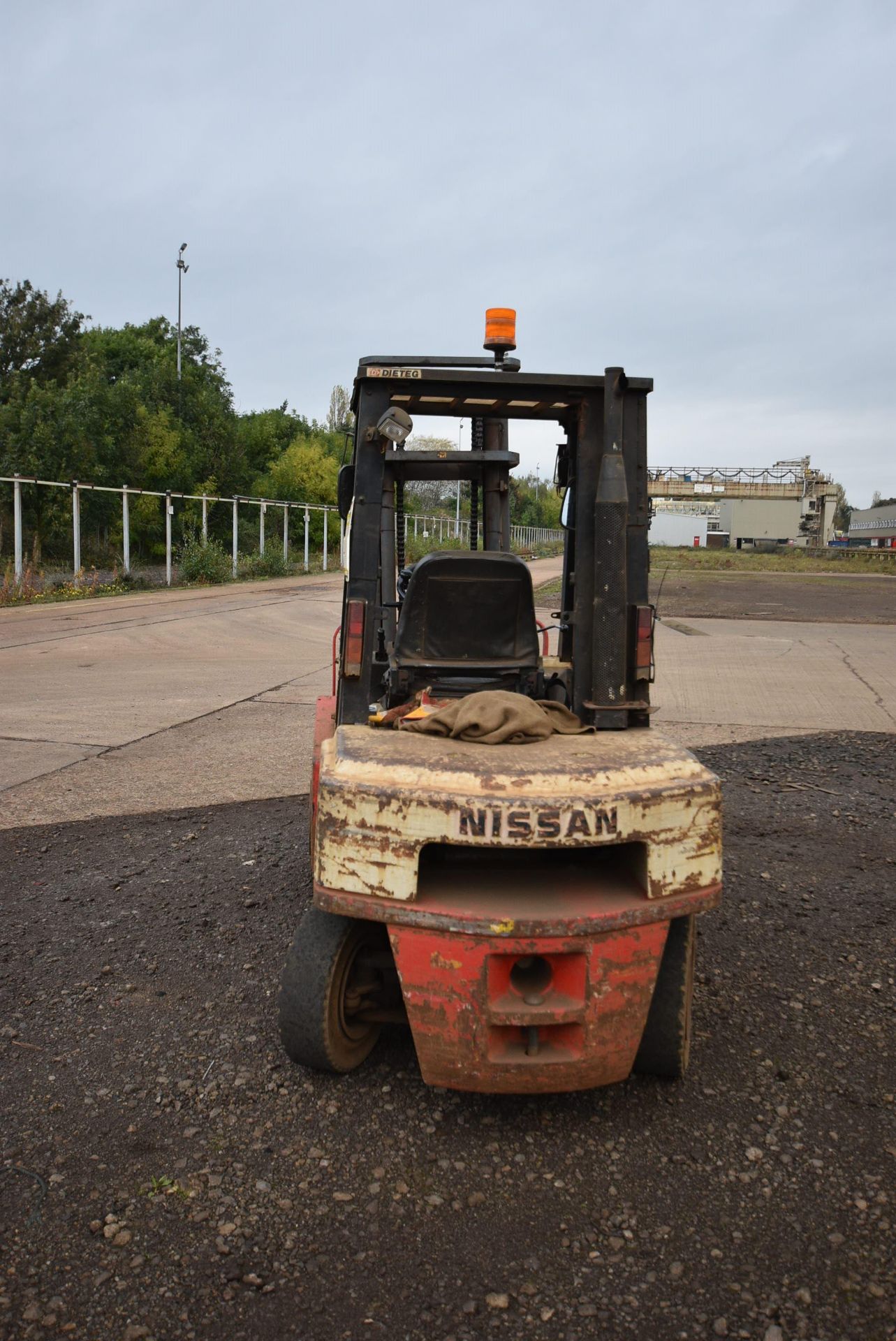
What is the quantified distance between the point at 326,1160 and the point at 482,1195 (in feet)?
1.54

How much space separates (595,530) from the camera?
376cm

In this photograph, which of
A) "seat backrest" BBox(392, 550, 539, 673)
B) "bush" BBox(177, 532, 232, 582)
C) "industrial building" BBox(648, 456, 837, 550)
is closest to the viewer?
"seat backrest" BBox(392, 550, 539, 673)

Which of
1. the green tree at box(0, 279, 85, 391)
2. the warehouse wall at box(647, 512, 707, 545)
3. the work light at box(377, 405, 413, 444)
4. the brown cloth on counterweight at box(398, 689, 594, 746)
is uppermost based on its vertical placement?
the green tree at box(0, 279, 85, 391)

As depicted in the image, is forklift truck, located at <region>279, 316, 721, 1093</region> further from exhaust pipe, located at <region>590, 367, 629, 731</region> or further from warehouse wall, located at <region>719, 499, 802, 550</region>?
warehouse wall, located at <region>719, 499, 802, 550</region>

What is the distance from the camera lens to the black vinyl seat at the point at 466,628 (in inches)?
152

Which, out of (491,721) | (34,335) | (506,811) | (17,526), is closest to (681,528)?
(34,335)

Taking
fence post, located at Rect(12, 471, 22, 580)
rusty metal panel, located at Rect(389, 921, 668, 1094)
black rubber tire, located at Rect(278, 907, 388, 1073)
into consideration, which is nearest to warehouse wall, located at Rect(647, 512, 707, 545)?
fence post, located at Rect(12, 471, 22, 580)

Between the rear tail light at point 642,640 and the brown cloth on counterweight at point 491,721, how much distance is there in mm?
340

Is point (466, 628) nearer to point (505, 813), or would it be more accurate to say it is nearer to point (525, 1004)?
point (505, 813)

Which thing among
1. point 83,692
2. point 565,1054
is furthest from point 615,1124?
point 83,692

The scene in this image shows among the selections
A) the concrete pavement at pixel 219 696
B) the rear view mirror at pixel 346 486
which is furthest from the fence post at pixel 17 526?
the rear view mirror at pixel 346 486

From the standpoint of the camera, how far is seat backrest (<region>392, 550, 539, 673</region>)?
387cm

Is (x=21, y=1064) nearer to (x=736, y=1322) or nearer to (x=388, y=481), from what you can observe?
(x=736, y=1322)

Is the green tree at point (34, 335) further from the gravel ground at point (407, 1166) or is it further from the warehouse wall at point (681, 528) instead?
the warehouse wall at point (681, 528)
